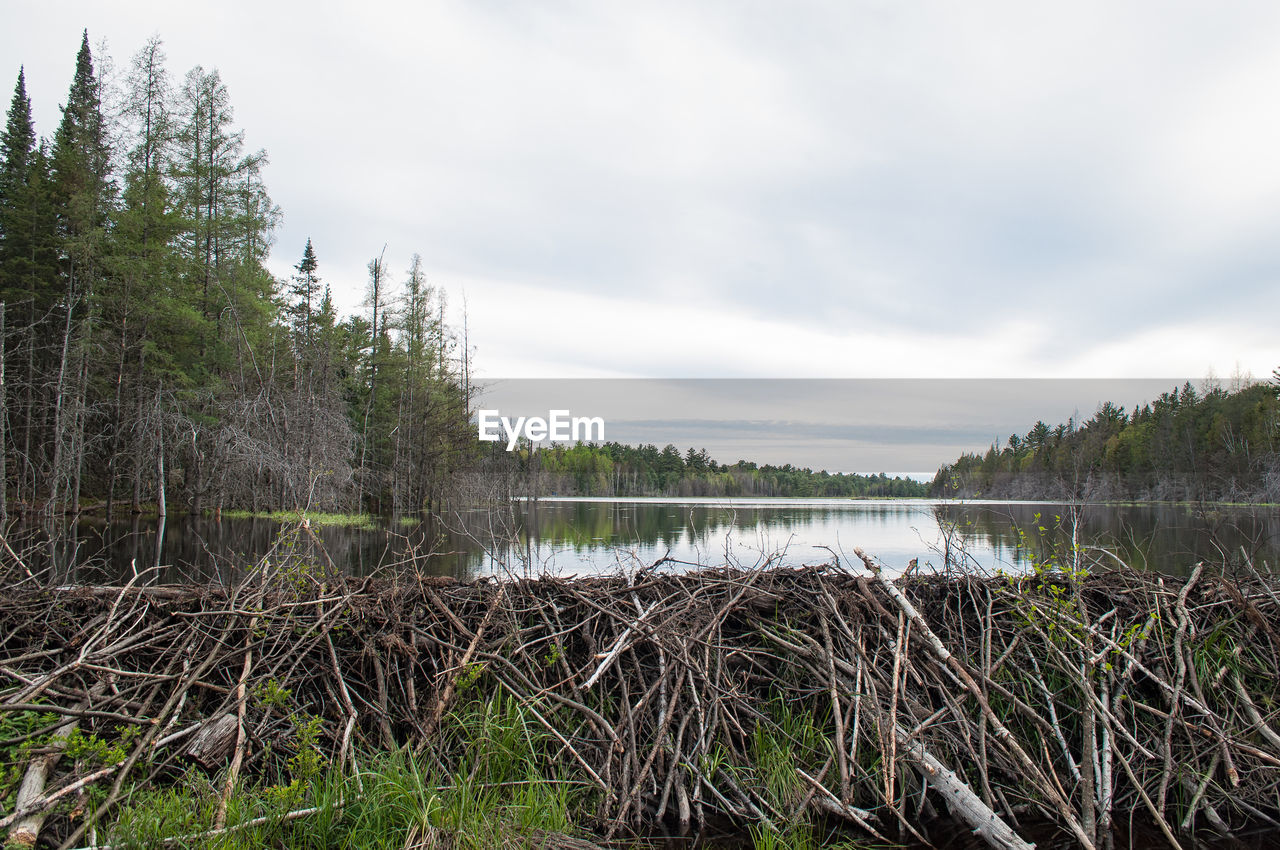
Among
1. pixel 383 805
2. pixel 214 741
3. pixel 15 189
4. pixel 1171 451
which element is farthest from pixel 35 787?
pixel 1171 451

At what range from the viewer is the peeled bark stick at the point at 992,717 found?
2836 mm

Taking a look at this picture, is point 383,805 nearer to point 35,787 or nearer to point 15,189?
point 35,787

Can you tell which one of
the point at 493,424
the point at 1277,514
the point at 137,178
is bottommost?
the point at 1277,514

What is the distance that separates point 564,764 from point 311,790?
112 cm

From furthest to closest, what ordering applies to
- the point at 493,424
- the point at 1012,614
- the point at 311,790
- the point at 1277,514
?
the point at 493,424, the point at 1277,514, the point at 1012,614, the point at 311,790

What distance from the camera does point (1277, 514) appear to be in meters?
37.2

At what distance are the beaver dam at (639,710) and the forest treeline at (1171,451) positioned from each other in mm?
42652

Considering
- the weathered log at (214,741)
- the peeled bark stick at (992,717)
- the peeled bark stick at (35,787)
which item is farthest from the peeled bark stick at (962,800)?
the peeled bark stick at (35,787)

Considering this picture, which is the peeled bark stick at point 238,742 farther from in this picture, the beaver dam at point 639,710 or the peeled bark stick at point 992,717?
the peeled bark stick at point 992,717

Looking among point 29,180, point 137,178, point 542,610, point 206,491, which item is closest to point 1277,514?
point 542,610

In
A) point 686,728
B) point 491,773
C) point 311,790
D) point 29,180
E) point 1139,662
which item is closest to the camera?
point 311,790

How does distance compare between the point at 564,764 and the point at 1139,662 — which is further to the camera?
the point at 1139,662

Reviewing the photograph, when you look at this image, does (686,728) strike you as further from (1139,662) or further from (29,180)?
(29,180)

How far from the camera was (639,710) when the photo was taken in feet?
11.4
